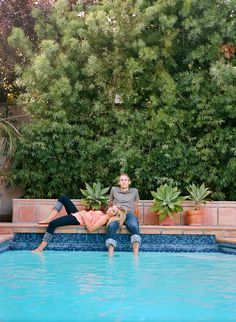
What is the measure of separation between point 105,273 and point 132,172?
4690 mm

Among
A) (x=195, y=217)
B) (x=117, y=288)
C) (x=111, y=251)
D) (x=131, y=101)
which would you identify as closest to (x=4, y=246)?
(x=111, y=251)

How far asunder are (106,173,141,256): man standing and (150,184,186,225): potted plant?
755mm

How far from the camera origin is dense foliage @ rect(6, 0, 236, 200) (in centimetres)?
1116

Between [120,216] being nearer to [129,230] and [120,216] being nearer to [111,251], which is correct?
[129,230]

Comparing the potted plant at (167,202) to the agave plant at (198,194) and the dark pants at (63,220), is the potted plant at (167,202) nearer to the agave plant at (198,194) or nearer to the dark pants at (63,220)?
the agave plant at (198,194)

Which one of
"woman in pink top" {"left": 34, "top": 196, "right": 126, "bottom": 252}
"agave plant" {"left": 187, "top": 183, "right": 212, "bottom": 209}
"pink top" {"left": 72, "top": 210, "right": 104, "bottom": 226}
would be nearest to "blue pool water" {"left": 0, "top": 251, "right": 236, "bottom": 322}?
"woman in pink top" {"left": 34, "top": 196, "right": 126, "bottom": 252}

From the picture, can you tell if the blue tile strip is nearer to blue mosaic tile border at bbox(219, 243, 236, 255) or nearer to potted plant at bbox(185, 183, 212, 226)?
blue mosaic tile border at bbox(219, 243, 236, 255)

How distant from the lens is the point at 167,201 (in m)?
10.3

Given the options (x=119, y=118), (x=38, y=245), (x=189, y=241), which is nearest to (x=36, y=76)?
(x=119, y=118)

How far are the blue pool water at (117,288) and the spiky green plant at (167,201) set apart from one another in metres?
1.70

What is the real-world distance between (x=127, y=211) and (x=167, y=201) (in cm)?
104

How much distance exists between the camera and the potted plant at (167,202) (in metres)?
10.2

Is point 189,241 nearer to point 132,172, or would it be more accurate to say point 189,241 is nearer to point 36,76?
point 132,172

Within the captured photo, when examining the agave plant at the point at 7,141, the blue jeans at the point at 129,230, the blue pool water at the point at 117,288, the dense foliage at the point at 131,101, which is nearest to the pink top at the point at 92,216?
the blue jeans at the point at 129,230
